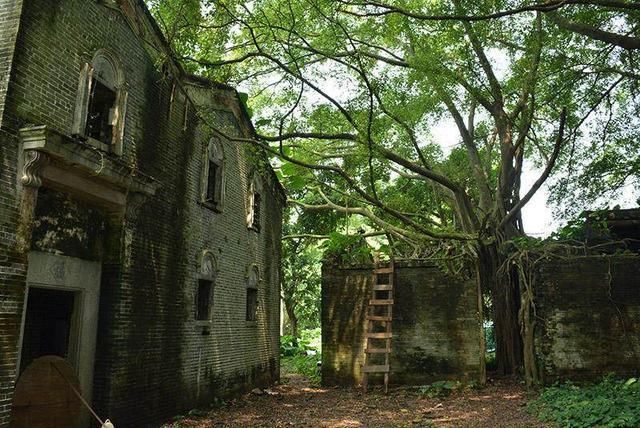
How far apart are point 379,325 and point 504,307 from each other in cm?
342

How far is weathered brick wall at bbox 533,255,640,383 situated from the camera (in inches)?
428

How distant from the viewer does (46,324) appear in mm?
8727

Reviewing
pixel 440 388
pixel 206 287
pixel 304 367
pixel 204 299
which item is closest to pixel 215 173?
pixel 206 287

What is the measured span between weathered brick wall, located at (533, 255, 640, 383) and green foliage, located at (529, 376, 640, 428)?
44 cm

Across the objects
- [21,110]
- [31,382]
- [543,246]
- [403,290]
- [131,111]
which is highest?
[131,111]

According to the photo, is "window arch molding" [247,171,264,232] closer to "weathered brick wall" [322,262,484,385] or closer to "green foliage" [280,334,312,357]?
"weathered brick wall" [322,262,484,385]

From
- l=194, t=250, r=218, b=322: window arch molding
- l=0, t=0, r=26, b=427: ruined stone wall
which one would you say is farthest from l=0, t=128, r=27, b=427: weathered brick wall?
l=194, t=250, r=218, b=322: window arch molding

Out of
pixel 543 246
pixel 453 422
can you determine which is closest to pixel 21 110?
pixel 453 422

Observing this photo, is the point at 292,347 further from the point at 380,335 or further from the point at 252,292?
the point at 380,335

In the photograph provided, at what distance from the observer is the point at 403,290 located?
13.2 metres

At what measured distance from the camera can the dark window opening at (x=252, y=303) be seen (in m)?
13.6

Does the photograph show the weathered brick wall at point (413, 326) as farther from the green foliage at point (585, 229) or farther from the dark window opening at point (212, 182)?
the dark window opening at point (212, 182)

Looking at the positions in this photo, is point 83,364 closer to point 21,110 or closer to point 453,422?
point 21,110

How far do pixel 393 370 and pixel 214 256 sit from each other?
17.5 feet
